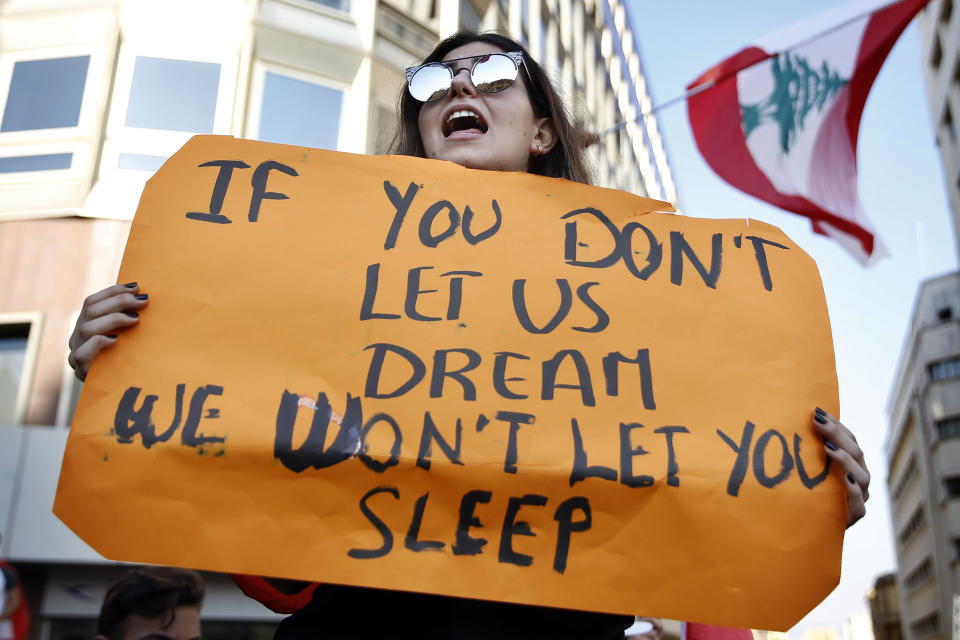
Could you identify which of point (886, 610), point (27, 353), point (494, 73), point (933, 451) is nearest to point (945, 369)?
point (933, 451)

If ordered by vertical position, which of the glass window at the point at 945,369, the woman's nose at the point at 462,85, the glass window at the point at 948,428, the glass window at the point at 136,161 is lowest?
the woman's nose at the point at 462,85

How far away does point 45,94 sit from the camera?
20.9 ft

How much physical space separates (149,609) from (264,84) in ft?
20.6

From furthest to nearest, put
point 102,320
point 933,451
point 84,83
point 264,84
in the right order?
point 933,451, point 264,84, point 84,83, point 102,320

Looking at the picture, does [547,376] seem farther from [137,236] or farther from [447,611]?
[137,236]

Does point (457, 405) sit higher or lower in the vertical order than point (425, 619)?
higher

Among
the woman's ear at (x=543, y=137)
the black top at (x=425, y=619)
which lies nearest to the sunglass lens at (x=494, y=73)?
the woman's ear at (x=543, y=137)

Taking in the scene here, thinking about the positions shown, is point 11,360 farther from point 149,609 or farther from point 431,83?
point 431,83

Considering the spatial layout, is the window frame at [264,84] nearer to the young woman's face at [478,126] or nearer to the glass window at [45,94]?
the glass window at [45,94]

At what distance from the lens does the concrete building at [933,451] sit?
3634cm

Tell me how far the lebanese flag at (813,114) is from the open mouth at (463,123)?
509cm

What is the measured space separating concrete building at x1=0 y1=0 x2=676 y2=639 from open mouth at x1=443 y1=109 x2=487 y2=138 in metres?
4.43

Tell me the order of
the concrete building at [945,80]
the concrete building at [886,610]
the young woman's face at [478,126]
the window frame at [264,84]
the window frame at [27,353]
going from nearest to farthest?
1. the young woman's face at [478,126]
2. the window frame at [27,353]
3. the window frame at [264,84]
4. the concrete building at [945,80]
5. the concrete building at [886,610]

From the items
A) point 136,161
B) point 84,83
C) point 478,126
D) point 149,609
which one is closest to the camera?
point 478,126
